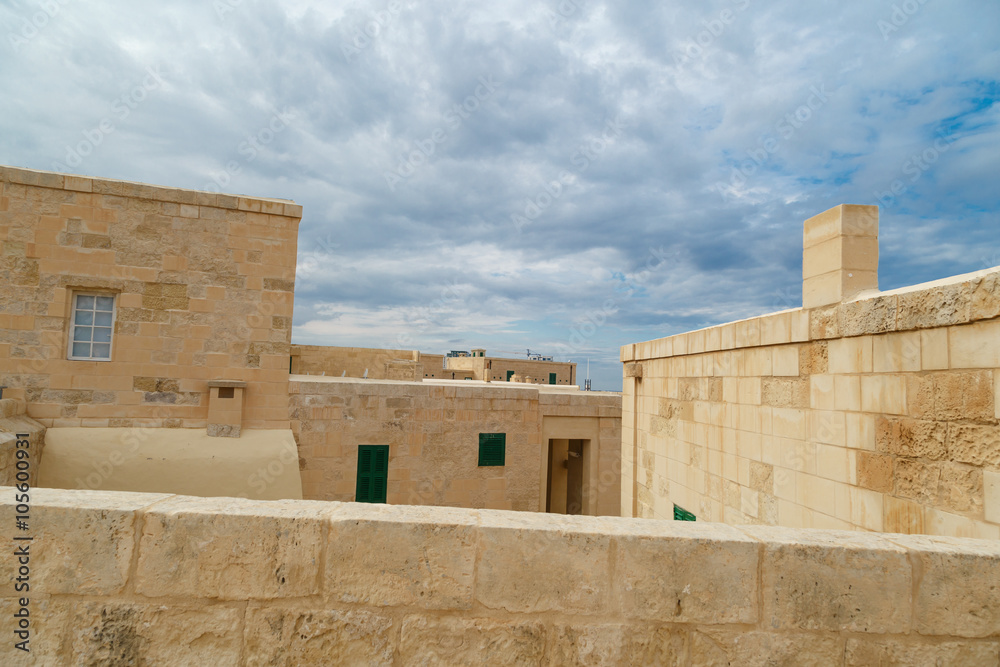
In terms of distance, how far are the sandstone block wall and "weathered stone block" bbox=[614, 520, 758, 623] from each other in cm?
229

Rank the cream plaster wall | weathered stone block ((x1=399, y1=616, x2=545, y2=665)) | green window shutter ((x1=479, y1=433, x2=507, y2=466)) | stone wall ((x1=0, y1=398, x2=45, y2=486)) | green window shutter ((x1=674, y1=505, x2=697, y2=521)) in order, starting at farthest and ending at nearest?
green window shutter ((x1=479, y1=433, x2=507, y2=466)) → the cream plaster wall → green window shutter ((x1=674, y1=505, x2=697, y2=521)) → stone wall ((x1=0, y1=398, x2=45, y2=486)) → weathered stone block ((x1=399, y1=616, x2=545, y2=665))

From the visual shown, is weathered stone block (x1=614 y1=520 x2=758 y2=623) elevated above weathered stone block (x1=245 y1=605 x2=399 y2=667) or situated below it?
above

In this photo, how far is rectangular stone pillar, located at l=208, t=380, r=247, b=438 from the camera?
883 cm

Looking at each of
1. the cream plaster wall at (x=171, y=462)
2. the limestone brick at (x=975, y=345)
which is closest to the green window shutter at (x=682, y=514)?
the limestone brick at (x=975, y=345)

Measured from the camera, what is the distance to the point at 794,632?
1770 millimetres

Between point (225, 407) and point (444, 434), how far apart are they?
4.11m

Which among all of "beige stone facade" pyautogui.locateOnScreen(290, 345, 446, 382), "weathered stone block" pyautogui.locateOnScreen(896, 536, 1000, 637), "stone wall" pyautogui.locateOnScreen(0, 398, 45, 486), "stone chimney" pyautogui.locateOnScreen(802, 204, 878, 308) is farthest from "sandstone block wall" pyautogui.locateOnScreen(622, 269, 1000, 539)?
"beige stone facade" pyautogui.locateOnScreen(290, 345, 446, 382)

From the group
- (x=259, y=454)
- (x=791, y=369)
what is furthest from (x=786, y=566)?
(x=259, y=454)

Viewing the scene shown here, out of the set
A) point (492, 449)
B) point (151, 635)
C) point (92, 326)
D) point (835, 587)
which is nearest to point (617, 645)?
point (835, 587)

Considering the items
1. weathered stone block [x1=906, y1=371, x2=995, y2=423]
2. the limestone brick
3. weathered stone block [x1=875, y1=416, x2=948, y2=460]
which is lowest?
weathered stone block [x1=875, y1=416, x2=948, y2=460]

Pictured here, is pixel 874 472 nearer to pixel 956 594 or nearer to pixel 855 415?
Answer: pixel 855 415

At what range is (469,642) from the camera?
69.0 inches

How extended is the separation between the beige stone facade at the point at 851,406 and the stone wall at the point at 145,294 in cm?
720

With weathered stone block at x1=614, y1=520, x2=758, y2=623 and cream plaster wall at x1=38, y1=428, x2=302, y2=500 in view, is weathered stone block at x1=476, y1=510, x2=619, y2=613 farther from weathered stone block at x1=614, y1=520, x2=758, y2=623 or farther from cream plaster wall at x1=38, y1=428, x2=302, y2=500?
cream plaster wall at x1=38, y1=428, x2=302, y2=500
